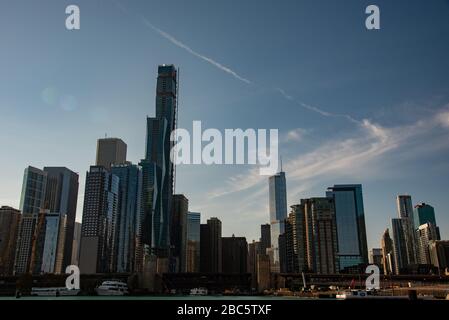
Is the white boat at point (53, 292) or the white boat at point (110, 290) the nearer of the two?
the white boat at point (53, 292)

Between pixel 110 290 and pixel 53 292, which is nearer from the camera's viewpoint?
pixel 53 292

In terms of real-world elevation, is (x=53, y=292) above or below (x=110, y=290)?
below

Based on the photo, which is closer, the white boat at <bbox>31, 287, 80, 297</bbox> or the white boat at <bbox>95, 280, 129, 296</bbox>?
the white boat at <bbox>31, 287, 80, 297</bbox>
